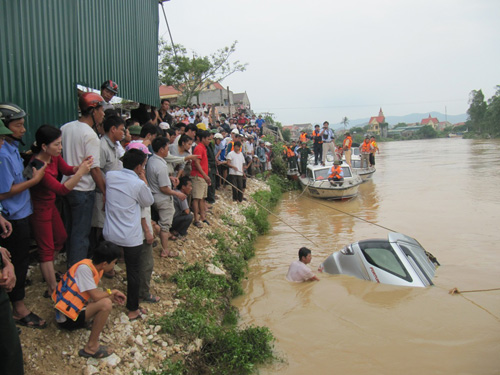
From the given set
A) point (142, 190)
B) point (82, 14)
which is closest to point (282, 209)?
point (82, 14)

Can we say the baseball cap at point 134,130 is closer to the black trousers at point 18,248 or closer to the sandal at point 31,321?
the black trousers at point 18,248

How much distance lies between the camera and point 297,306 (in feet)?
21.9

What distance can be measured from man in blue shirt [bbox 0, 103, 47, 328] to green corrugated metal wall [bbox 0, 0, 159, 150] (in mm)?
1374

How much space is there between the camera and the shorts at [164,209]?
583 cm

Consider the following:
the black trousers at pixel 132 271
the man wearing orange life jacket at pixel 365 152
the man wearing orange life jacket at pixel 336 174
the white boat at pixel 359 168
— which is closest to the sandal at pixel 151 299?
the black trousers at pixel 132 271

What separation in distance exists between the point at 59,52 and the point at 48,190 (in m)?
2.99

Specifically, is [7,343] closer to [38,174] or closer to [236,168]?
[38,174]

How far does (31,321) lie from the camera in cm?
374

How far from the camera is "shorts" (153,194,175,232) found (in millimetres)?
5828

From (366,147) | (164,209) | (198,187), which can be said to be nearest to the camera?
(164,209)

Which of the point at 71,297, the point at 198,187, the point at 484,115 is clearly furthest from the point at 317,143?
the point at 484,115

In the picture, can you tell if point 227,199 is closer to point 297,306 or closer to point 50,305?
point 297,306

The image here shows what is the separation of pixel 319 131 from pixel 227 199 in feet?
29.8

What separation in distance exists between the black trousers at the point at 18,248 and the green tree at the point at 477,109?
8796 cm
